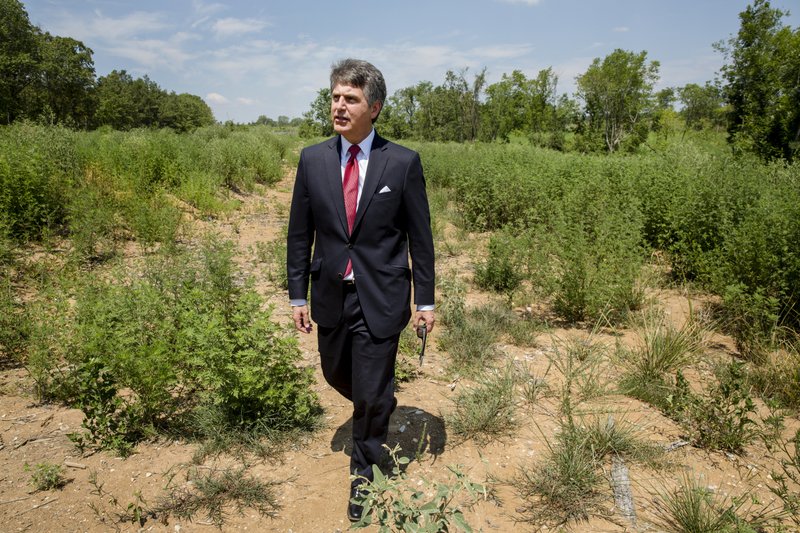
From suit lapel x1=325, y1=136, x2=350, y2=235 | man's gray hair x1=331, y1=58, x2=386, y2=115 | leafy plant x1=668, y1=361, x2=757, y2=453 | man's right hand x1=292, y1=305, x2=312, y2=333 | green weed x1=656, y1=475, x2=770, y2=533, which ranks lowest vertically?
green weed x1=656, y1=475, x2=770, y2=533

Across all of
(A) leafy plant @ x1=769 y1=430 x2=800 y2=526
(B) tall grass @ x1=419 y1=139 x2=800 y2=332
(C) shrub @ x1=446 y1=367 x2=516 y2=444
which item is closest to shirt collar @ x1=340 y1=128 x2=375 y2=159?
(C) shrub @ x1=446 y1=367 x2=516 y2=444

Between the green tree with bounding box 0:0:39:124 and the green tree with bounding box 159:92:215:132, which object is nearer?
the green tree with bounding box 0:0:39:124

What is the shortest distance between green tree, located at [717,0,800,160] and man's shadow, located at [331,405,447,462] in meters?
19.4

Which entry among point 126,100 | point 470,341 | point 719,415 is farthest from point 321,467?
point 126,100

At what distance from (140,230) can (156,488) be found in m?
5.38

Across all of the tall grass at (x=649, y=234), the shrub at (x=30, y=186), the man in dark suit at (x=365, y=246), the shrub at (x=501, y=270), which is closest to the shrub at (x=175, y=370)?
the man in dark suit at (x=365, y=246)

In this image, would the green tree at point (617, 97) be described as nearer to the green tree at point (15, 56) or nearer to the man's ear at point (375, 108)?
the man's ear at point (375, 108)

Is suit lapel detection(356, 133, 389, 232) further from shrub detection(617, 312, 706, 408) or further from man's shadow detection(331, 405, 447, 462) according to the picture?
shrub detection(617, 312, 706, 408)

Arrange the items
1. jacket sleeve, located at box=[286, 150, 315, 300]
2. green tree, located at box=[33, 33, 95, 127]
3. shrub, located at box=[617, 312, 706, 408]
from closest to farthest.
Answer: jacket sleeve, located at box=[286, 150, 315, 300]
shrub, located at box=[617, 312, 706, 408]
green tree, located at box=[33, 33, 95, 127]

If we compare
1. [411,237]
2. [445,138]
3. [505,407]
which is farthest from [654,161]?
[445,138]

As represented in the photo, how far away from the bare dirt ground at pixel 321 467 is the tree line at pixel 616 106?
14071 millimetres

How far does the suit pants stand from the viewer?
241cm

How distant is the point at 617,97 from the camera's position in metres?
37.9

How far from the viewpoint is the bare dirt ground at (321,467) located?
7.93 feet
